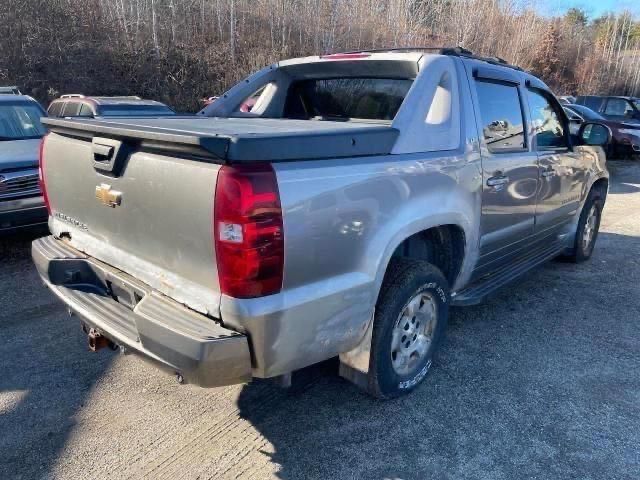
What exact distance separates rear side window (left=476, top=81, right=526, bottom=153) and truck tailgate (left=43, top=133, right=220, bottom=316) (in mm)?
2168

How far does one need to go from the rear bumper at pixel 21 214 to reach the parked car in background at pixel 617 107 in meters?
16.5

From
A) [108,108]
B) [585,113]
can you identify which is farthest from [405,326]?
[585,113]

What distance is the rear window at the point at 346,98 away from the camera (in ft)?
11.5

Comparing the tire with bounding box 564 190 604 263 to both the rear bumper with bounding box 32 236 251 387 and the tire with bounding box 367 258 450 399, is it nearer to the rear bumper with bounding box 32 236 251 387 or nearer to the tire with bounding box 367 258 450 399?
the tire with bounding box 367 258 450 399

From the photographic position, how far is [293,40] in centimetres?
2217

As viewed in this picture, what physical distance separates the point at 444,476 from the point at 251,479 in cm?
97

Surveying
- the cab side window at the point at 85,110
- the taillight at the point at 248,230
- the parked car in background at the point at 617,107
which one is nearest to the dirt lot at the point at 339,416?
the taillight at the point at 248,230

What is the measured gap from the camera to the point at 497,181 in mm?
3500

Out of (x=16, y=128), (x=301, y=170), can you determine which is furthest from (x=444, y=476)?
(x=16, y=128)

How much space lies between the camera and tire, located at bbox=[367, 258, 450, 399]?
275cm

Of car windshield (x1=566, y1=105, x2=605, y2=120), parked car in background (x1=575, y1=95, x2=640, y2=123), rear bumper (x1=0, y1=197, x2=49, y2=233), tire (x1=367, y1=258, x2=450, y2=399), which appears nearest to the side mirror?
tire (x1=367, y1=258, x2=450, y2=399)

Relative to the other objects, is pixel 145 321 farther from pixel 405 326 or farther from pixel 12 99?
pixel 12 99

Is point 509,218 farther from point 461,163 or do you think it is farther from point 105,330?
point 105,330

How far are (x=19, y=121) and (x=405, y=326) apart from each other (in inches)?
256
